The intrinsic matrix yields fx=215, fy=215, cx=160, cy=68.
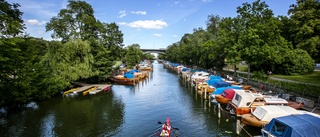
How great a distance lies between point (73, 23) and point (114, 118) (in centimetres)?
3410

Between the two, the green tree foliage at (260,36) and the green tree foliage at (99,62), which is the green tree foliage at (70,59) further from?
the green tree foliage at (260,36)

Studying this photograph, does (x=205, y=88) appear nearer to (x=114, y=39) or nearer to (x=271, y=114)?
(x=271, y=114)

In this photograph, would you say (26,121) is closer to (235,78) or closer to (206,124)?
(206,124)

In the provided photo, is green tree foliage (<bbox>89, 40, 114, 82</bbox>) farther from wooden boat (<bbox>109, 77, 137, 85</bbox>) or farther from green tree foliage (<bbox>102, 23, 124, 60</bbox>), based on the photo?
green tree foliage (<bbox>102, 23, 124, 60</bbox>)

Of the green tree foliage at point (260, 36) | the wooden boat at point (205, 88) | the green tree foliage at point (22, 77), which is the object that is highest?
the green tree foliage at point (260, 36)

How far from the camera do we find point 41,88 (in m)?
34.2

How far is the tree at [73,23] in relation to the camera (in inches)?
1977

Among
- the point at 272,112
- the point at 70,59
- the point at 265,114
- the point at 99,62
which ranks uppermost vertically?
the point at 70,59

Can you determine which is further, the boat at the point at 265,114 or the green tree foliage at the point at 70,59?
the green tree foliage at the point at 70,59

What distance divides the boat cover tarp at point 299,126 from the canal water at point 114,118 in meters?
3.59

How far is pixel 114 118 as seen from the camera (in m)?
26.6

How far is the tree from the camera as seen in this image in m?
50.2

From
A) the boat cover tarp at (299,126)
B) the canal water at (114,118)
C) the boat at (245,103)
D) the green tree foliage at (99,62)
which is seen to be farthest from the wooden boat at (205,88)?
the green tree foliage at (99,62)

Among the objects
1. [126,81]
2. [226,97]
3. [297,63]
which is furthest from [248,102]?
[126,81]
